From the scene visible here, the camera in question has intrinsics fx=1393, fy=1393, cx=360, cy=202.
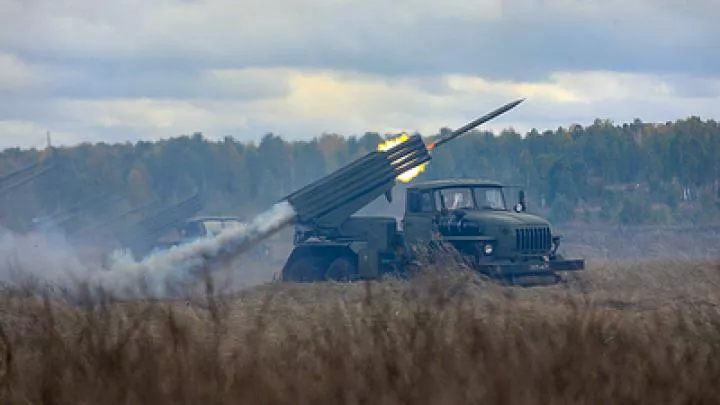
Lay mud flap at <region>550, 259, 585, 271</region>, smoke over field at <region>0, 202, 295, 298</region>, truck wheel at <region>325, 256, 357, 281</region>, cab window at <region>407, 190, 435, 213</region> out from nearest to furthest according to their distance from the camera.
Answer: mud flap at <region>550, 259, 585, 271</region> < cab window at <region>407, 190, 435, 213</region> < smoke over field at <region>0, 202, 295, 298</region> < truck wheel at <region>325, 256, 357, 281</region>

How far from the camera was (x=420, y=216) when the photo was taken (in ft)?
88.9

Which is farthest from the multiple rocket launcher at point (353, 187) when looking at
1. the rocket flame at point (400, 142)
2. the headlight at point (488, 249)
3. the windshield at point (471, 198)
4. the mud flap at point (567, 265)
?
the mud flap at point (567, 265)

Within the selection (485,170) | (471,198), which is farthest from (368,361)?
(485,170)

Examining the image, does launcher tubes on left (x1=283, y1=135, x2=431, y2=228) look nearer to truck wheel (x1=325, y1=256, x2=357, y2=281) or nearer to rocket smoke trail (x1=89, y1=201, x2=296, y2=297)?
rocket smoke trail (x1=89, y1=201, x2=296, y2=297)

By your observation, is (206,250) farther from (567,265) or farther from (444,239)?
(567,265)

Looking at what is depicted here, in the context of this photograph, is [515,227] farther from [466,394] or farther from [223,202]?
[223,202]

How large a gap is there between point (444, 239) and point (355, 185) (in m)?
2.89

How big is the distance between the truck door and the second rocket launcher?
3.57 ft

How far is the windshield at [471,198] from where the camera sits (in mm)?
27125

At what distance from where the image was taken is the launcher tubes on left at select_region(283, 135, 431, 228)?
28359 millimetres

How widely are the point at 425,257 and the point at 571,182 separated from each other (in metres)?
35.8

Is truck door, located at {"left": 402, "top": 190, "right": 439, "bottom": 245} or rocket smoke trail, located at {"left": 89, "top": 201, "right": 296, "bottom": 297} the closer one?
truck door, located at {"left": 402, "top": 190, "right": 439, "bottom": 245}

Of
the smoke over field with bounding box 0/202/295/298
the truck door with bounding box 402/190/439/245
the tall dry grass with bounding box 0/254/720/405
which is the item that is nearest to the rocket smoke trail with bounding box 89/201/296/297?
the smoke over field with bounding box 0/202/295/298

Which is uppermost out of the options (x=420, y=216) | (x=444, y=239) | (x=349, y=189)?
(x=349, y=189)
